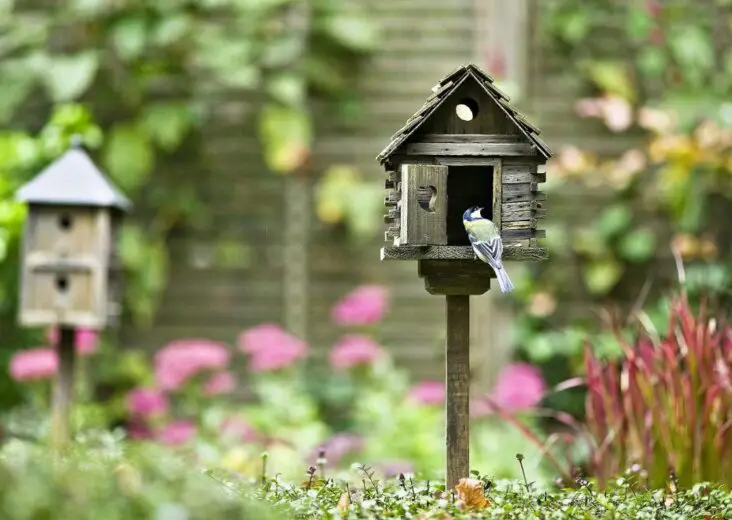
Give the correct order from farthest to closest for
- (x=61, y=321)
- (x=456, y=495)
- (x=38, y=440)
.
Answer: (x=38, y=440) < (x=61, y=321) < (x=456, y=495)

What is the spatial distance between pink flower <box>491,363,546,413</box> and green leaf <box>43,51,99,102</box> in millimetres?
2750

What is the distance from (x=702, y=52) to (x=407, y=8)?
168 centimetres

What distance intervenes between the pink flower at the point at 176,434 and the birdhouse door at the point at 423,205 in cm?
279

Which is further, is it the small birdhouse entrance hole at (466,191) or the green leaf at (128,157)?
the green leaf at (128,157)

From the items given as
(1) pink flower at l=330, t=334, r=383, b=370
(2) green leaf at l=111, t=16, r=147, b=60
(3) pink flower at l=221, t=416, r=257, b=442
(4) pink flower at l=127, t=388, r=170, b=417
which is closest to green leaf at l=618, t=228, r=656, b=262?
(1) pink flower at l=330, t=334, r=383, b=370

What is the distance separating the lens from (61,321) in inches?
147

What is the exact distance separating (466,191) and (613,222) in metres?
3.02

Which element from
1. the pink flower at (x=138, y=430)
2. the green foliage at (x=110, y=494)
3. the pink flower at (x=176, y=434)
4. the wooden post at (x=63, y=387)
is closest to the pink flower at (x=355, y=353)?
the pink flower at (x=176, y=434)

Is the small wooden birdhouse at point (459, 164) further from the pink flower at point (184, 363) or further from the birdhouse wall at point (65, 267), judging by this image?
the pink flower at point (184, 363)

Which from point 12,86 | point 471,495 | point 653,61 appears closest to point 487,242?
point 471,495

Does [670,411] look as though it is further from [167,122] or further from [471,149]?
[167,122]

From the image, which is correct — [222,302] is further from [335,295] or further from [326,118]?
[326,118]

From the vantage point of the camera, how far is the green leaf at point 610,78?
5.47 meters

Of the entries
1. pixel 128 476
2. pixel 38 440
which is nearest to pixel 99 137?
pixel 38 440
